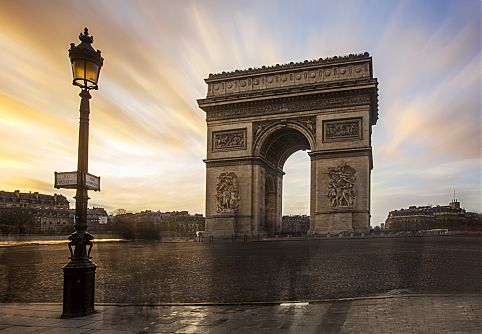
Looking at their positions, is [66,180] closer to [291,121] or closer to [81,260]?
[81,260]

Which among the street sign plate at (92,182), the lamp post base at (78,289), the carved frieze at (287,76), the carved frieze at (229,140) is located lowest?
the lamp post base at (78,289)

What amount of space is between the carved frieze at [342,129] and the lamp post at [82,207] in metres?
32.7

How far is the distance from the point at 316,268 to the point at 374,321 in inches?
295

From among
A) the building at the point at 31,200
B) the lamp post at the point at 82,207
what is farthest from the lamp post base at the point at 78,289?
the building at the point at 31,200

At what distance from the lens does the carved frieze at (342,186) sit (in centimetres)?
3791

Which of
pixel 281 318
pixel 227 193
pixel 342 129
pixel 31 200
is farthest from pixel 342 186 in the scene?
pixel 31 200

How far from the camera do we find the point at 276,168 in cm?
4866

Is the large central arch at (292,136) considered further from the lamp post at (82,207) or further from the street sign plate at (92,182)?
the lamp post at (82,207)

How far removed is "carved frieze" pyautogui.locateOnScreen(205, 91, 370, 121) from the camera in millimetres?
39219

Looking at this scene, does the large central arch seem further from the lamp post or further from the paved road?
the lamp post

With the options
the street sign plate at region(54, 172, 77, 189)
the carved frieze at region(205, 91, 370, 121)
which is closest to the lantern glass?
the street sign plate at region(54, 172, 77, 189)

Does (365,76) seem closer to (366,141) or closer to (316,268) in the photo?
(366,141)

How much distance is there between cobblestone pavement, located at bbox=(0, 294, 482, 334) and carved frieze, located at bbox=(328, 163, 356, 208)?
30889 mm

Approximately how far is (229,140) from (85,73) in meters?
35.3
